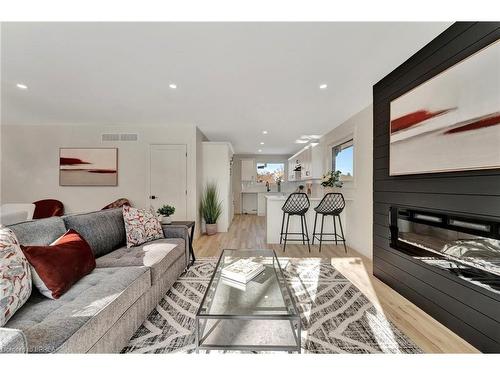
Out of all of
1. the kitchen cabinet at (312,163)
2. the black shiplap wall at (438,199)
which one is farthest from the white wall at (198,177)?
the black shiplap wall at (438,199)

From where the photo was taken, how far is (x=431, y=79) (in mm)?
1827

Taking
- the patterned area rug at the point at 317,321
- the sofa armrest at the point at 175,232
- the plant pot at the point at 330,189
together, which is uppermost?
the plant pot at the point at 330,189

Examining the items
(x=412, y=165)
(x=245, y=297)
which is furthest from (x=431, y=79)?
(x=245, y=297)

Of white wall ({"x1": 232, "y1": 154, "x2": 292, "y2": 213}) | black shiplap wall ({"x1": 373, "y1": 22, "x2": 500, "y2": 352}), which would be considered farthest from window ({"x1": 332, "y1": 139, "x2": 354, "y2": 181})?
white wall ({"x1": 232, "y1": 154, "x2": 292, "y2": 213})

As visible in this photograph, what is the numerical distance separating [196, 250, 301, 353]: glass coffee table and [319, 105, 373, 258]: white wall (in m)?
2.25

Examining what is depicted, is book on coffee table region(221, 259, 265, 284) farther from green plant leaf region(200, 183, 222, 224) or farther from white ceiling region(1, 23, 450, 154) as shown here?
green plant leaf region(200, 183, 222, 224)

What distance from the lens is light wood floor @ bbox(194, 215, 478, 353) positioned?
1530 millimetres

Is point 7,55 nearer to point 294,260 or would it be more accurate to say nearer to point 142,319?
point 142,319

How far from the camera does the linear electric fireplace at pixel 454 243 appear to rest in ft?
4.77

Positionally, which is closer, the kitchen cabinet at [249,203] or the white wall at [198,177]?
the white wall at [198,177]

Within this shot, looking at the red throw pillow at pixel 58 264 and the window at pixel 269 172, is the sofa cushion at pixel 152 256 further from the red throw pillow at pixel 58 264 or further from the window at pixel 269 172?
the window at pixel 269 172

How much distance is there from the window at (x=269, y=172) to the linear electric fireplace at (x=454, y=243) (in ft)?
21.9

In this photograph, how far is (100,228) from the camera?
2209 millimetres

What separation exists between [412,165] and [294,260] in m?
1.92
